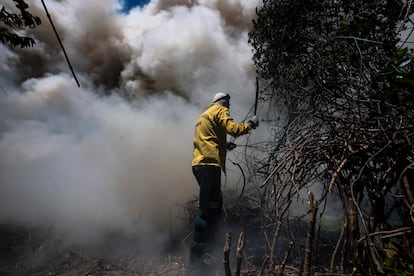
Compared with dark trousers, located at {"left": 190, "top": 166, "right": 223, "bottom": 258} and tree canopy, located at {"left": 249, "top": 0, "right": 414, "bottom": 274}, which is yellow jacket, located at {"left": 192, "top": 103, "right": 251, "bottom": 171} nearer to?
dark trousers, located at {"left": 190, "top": 166, "right": 223, "bottom": 258}

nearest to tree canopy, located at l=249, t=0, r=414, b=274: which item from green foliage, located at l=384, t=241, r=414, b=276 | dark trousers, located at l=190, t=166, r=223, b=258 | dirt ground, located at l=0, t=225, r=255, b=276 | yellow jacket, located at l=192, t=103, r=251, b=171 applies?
green foliage, located at l=384, t=241, r=414, b=276

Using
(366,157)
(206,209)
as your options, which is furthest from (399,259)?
(206,209)

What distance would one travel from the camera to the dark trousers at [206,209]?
312cm

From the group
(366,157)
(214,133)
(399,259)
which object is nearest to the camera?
(399,259)

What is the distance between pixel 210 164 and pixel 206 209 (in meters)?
0.51

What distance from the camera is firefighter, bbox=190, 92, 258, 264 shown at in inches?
123

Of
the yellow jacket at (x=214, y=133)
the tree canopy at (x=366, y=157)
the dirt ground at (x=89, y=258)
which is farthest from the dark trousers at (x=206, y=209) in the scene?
the tree canopy at (x=366, y=157)

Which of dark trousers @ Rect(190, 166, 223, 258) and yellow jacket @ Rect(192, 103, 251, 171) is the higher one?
yellow jacket @ Rect(192, 103, 251, 171)

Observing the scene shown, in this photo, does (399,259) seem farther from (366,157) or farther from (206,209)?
(206,209)

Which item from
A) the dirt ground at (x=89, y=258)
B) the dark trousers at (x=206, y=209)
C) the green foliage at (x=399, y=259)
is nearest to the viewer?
the green foliage at (x=399, y=259)

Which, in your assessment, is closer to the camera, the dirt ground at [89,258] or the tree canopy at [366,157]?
the tree canopy at [366,157]

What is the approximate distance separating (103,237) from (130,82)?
1131 cm

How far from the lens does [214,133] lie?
336 cm

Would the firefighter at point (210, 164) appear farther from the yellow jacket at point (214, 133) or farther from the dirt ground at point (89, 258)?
the dirt ground at point (89, 258)
